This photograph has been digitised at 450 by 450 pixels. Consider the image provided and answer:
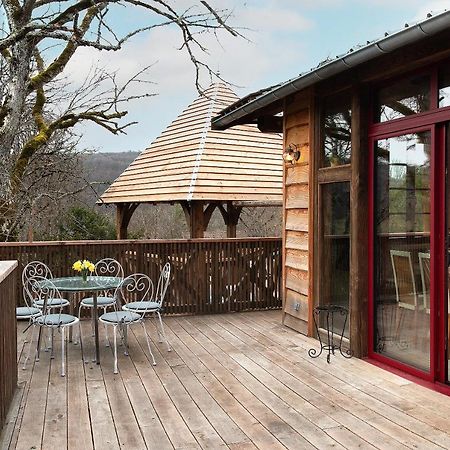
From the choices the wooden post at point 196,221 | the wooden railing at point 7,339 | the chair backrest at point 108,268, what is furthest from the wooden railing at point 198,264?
the wooden railing at point 7,339

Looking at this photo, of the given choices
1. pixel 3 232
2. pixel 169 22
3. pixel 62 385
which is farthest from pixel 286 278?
pixel 3 232

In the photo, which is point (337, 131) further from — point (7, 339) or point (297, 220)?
point (7, 339)

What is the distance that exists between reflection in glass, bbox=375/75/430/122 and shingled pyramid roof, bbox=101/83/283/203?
4.94m

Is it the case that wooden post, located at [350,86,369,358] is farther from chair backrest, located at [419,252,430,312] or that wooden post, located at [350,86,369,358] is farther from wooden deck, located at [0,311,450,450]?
chair backrest, located at [419,252,430,312]

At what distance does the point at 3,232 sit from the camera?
8.83 meters

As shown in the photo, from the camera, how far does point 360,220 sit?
467 centimetres

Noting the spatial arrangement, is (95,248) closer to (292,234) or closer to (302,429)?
(292,234)

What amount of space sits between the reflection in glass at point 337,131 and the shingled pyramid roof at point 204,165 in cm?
409

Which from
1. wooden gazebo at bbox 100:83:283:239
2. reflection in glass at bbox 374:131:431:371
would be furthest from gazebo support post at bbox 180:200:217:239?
reflection in glass at bbox 374:131:431:371

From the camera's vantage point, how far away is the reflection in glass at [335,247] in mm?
4973

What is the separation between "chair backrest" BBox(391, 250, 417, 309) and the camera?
411cm

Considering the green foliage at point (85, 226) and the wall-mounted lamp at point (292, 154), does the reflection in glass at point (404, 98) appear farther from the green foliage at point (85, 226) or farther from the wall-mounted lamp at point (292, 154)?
the green foliage at point (85, 226)

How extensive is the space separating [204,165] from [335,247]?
17.3 feet

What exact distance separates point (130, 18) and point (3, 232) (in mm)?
4272
